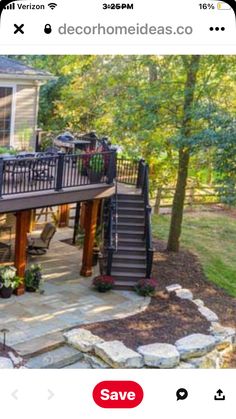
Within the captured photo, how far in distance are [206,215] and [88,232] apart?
27.6ft

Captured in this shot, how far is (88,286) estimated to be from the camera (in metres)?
11.0

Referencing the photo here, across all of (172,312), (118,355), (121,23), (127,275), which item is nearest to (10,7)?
(121,23)

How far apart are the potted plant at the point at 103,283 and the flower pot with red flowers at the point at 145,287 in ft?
1.78

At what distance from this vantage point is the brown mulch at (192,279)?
1062 cm

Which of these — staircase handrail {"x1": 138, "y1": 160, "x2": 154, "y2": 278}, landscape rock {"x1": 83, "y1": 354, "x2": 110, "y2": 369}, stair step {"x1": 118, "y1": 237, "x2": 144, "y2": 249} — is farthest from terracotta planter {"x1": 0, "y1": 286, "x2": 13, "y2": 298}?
staircase handrail {"x1": 138, "y1": 160, "x2": 154, "y2": 278}

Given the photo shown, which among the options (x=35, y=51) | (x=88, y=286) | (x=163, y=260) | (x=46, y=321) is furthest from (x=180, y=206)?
(x=35, y=51)

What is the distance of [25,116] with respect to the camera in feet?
41.1

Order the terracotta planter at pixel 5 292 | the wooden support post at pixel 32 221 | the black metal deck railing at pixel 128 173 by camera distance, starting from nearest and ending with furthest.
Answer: the terracotta planter at pixel 5 292, the black metal deck railing at pixel 128 173, the wooden support post at pixel 32 221

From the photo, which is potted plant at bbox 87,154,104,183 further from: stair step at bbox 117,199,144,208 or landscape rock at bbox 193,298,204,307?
landscape rock at bbox 193,298,204,307

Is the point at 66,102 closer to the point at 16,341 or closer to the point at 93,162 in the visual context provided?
the point at 93,162

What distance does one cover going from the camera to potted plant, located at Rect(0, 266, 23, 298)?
32.1ft

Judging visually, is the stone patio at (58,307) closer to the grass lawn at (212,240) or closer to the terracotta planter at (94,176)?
the terracotta planter at (94,176)

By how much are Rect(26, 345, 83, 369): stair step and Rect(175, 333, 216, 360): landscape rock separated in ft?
5.17

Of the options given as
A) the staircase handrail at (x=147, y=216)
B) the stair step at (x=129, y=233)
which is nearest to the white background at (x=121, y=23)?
the staircase handrail at (x=147, y=216)
